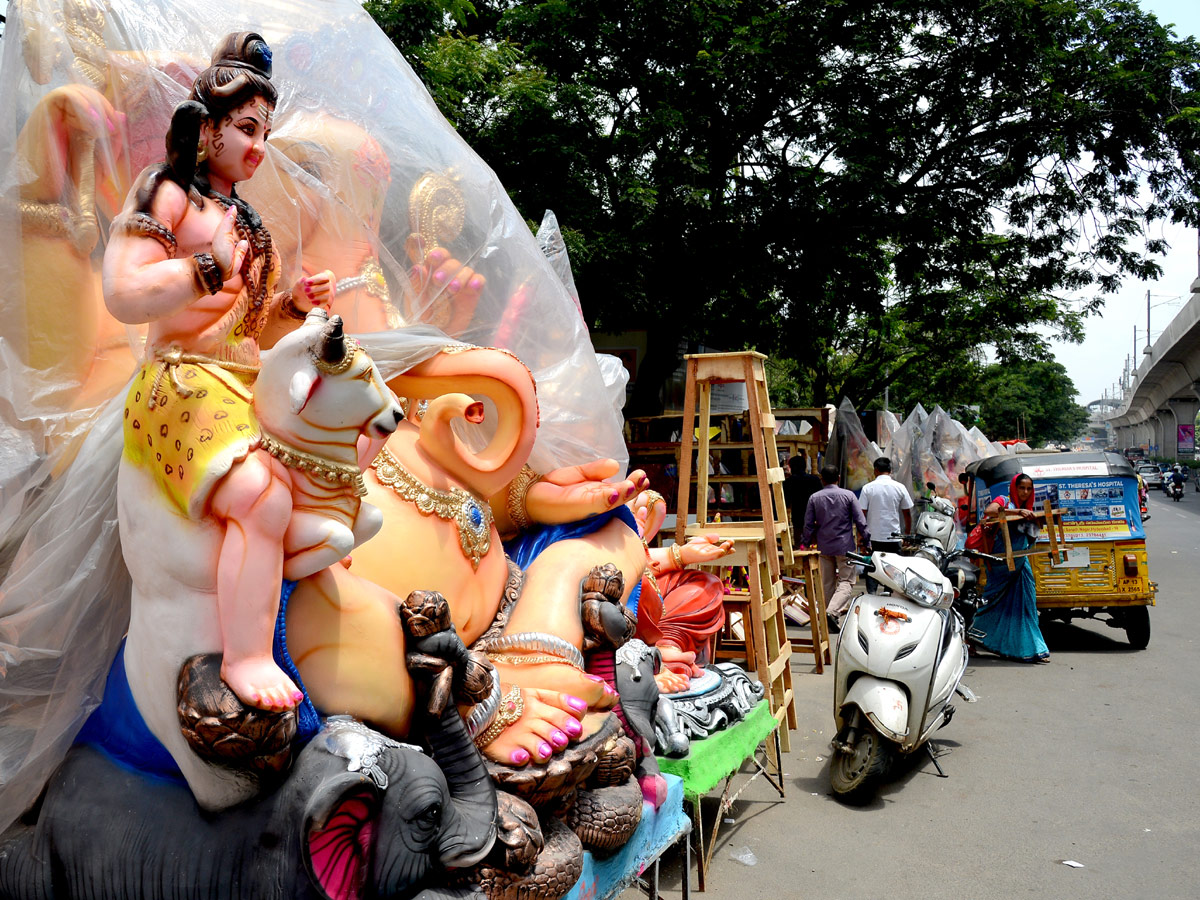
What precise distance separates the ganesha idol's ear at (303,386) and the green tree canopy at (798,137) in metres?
6.89

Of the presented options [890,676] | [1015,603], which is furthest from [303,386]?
[1015,603]

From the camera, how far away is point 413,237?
281 cm

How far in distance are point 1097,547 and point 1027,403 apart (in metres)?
42.6

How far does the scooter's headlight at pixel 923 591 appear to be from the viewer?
5.20 meters

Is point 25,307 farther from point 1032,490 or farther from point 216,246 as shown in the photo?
point 1032,490

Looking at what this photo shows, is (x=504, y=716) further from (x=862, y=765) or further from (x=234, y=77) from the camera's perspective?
(x=862, y=765)

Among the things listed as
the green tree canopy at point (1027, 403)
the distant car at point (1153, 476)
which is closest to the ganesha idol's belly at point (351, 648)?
the green tree canopy at point (1027, 403)

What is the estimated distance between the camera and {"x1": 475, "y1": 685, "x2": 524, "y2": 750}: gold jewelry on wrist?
235 centimetres

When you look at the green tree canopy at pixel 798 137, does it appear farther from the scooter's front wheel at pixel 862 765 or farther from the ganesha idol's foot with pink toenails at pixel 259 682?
the ganesha idol's foot with pink toenails at pixel 259 682

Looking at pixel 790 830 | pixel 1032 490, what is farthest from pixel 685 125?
pixel 790 830

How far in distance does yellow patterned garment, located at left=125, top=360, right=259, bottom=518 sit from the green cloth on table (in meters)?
2.31

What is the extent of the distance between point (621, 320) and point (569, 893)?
8.45 m

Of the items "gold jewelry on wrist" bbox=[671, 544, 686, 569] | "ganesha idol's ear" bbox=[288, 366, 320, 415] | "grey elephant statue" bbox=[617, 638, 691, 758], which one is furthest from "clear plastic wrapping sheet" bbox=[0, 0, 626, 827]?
"gold jewelry on wrist" bbox=[671, 544, 686, 569]

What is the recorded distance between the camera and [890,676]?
193 inches
